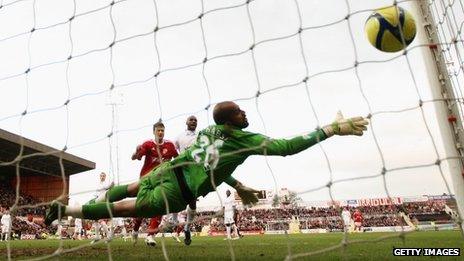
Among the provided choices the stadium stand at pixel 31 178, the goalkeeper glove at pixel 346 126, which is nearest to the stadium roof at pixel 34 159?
the stadium stand at pixel 31 178

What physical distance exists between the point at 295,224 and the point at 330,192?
26.8 m

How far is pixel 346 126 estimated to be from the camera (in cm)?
346

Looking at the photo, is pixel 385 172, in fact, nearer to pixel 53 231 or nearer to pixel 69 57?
pixel 69 57

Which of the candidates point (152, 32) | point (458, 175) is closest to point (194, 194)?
point (152, 32)

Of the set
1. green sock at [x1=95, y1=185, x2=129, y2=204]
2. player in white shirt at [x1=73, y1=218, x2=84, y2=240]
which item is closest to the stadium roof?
player in white shirt at [x1=73, y1=218, x2=84, y2=240]

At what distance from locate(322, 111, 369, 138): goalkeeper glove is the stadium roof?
21.0m

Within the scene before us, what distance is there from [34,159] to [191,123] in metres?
26.2

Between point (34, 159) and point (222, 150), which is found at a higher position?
point (34, 159)

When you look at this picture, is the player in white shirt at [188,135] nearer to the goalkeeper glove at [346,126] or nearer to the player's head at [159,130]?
the player's head at [159,130]

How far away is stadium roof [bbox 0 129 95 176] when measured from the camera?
26859 mm

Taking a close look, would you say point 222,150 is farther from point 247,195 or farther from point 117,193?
point 117,193

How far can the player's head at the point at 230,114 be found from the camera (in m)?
3.94

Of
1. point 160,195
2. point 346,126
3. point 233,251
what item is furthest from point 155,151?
point 346,126

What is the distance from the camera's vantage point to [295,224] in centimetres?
2930
